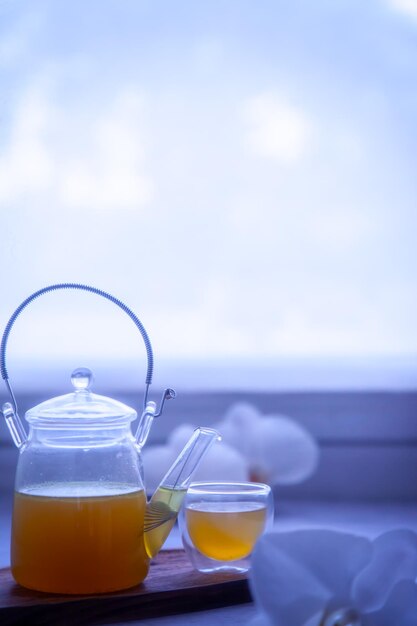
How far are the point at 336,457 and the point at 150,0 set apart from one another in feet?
2.61

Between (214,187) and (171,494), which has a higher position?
(214,187)

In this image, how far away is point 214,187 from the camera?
51.2 inches

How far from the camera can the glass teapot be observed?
2.15 feet

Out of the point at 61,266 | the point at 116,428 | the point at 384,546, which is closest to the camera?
the point at 384,546

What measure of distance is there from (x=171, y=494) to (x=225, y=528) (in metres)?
0.06

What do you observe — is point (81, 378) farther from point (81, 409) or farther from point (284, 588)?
point (284, 588)

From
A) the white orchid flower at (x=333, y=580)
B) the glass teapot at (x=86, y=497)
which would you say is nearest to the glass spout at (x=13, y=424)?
the glass teapot at (x=86, y=497)

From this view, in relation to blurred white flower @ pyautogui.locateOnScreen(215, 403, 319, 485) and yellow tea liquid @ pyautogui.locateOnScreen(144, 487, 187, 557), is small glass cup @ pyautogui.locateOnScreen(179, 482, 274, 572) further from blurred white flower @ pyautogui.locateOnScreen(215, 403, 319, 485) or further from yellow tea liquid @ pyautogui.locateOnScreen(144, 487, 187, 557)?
blurred white flower @ pyautogui.locateOnScreen(215, 403, 319, 485)

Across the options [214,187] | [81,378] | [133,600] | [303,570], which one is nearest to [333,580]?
[303,570]

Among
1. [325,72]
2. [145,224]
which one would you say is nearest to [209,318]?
[145,224]

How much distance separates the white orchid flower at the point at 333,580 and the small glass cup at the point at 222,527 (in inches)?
7.1

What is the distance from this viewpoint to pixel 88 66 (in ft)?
4.29

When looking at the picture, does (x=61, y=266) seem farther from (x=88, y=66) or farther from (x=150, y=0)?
(x=150, y=0)

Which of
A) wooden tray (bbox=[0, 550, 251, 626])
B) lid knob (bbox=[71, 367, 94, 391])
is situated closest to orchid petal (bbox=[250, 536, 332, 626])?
wooden tray (bbox=[0, 550, 251, 626])
